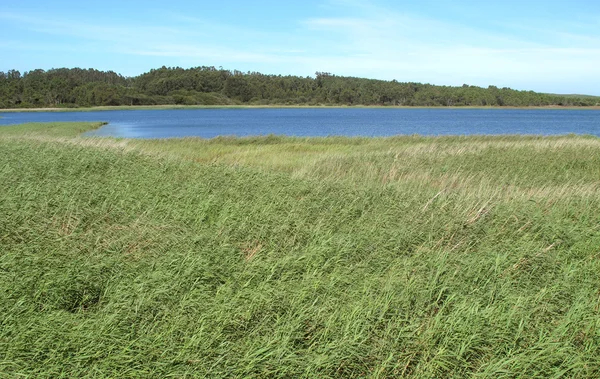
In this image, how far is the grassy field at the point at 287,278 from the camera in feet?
16.4

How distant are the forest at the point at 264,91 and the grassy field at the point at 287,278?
129 m

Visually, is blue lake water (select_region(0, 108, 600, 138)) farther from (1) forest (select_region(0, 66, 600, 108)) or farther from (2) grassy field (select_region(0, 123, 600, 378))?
(1) forest (select_region(0, 66, 600, 108))

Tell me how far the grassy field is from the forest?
129m

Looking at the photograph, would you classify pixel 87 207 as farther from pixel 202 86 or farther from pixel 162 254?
pixel 202 86

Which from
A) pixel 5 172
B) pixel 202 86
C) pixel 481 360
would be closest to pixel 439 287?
pixel 481 360

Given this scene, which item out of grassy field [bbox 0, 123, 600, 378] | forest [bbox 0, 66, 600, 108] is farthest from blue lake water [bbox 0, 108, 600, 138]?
forest [bbox 0, 66, 600, 108]

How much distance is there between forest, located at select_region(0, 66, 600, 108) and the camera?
140125 mm

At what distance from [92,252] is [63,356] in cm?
244

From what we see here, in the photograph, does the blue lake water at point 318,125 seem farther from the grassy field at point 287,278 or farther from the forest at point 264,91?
the forest at point 264,91

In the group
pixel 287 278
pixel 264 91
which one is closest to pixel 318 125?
pixel 287 278

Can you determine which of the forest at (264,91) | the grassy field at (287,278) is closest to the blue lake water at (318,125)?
the grassy field at (287,278)

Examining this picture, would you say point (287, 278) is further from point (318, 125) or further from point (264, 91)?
point (264, 91)

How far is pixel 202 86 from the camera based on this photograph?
168 metres

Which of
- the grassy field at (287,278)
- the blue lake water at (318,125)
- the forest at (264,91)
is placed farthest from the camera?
the forest at (264,91)
